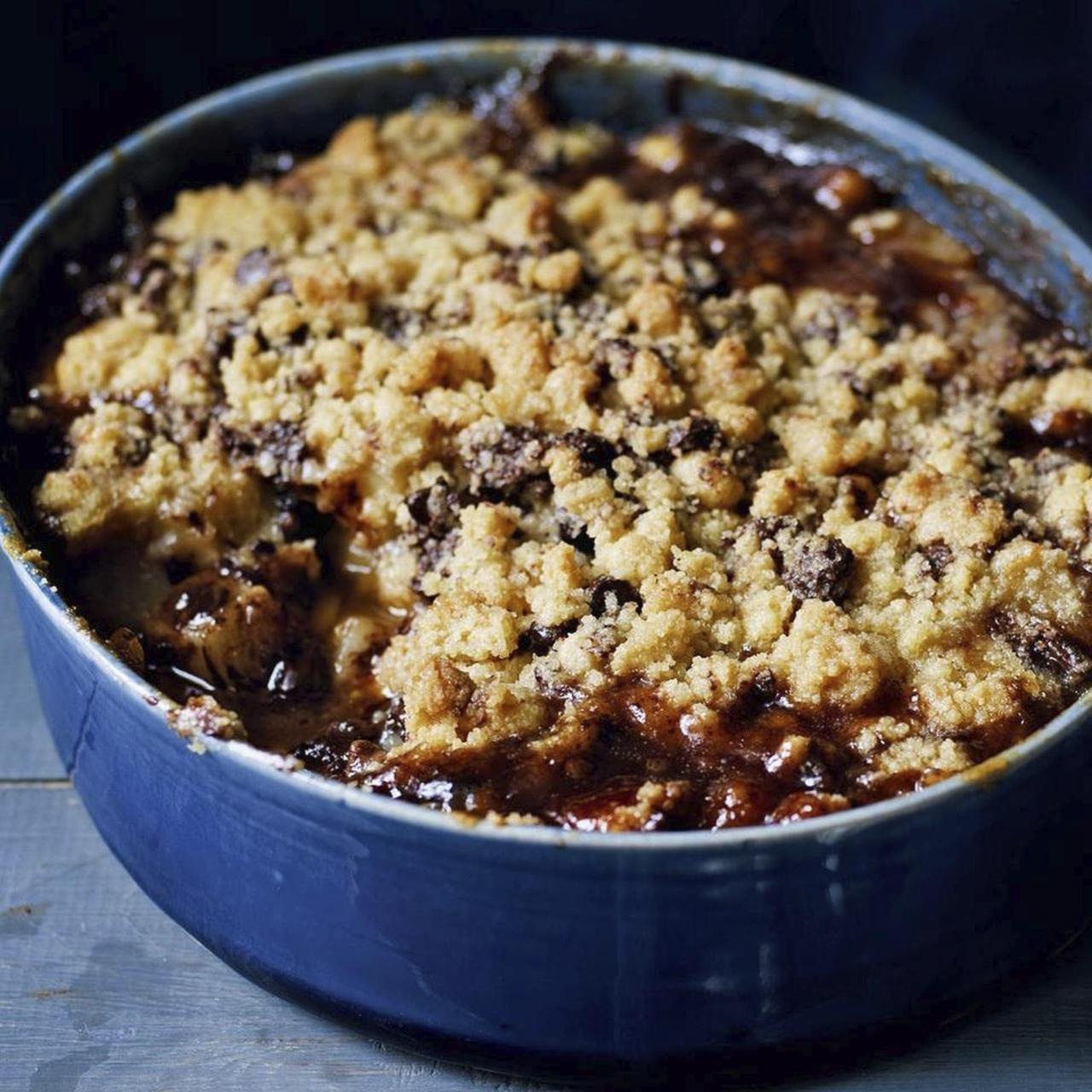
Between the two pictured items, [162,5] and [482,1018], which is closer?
[482,1018]

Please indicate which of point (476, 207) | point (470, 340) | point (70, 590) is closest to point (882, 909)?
point (470, 340)

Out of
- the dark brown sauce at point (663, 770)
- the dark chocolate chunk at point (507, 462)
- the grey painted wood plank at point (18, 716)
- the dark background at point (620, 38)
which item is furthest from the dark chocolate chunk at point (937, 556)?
the dark background at point (620, 38)

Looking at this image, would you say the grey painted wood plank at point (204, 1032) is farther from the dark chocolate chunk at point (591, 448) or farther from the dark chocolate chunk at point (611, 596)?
the dark chocolate chunk at point (591, 448)

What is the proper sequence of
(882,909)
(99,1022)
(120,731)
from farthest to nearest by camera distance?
(99,1022)
(120,731)
(882,909)

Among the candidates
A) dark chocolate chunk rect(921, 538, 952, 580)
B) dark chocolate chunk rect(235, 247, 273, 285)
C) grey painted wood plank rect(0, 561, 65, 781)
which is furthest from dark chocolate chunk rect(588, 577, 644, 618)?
grey painted wood plank rect(0, 561, 65, 781)

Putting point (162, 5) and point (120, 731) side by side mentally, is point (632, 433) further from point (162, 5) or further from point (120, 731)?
point (162, 5)

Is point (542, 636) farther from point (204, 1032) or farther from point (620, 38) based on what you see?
point (620, 38)

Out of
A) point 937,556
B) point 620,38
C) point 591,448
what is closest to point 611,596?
point 591,448
